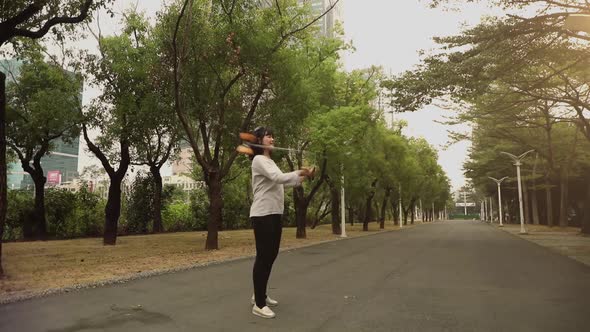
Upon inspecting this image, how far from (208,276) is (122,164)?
1036 centimetres

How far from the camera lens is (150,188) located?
2653 centimetres

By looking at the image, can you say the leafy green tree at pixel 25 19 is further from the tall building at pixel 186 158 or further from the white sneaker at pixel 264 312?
the tall building at pixel 186 158

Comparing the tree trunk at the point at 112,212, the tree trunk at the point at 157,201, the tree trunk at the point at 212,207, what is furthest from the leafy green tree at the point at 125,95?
the tree trunk at the point at 157,201

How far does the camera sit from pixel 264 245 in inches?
180

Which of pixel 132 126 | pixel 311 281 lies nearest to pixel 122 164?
pixel 132 126

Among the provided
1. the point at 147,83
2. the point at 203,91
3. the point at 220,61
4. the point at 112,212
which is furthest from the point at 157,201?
the point at 220,61

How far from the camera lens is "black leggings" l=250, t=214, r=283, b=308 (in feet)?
14.9

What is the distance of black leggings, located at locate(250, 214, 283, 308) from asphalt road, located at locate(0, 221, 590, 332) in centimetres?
31

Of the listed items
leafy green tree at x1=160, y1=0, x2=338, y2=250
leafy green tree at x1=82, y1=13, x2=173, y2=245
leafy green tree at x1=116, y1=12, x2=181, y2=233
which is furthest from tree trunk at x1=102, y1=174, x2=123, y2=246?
leafy green tree at x1=160, y1=0, x2=338, y2=250

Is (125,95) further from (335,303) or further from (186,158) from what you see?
(186,158)

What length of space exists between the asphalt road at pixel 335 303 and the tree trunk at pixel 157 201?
1772 centimetres

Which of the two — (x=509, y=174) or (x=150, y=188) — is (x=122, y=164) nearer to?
(x=150, y=188)

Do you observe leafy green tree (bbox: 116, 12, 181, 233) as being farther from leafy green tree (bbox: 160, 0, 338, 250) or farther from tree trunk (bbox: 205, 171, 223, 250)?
tree trunk (bbox: 205, 171, 223, 250)

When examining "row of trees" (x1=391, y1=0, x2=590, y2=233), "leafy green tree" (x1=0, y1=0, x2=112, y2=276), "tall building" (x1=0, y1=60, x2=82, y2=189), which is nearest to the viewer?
"leafy green tree" (x1=0, y1=0, x2=112, y2=276)
